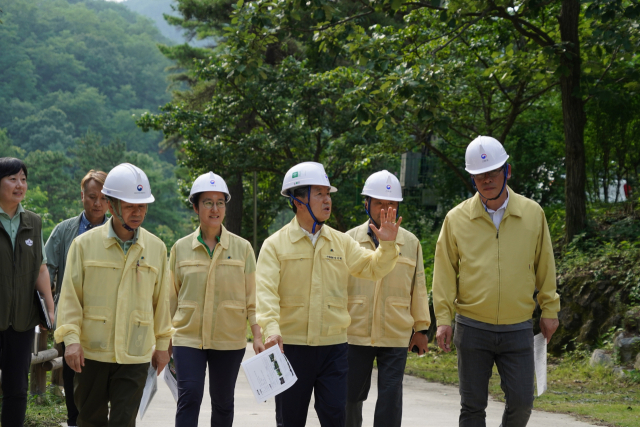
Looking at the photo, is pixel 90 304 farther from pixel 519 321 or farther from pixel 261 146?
pixel 261 146

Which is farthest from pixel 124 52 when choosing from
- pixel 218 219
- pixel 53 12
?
pixel 218 219

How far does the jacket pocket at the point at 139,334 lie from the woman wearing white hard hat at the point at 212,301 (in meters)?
0.60

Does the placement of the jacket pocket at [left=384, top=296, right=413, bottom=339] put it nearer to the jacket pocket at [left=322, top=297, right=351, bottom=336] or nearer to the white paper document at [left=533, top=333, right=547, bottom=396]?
the jacket pocket at [left=322, top=297, right=351, bottom=336]

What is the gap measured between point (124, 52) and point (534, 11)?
82.9 metres

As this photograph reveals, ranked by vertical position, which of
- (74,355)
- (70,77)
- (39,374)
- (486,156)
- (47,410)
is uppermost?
(70,77)

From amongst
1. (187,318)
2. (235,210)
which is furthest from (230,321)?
(235,210)

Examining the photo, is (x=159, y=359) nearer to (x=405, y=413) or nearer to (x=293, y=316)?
(x=293, y=316)

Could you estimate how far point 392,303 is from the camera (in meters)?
5.96

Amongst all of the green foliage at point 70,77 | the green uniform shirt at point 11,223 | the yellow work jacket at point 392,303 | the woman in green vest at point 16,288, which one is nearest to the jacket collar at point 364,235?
the yellow work jacket at point 392,303

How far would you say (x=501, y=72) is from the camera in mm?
13227

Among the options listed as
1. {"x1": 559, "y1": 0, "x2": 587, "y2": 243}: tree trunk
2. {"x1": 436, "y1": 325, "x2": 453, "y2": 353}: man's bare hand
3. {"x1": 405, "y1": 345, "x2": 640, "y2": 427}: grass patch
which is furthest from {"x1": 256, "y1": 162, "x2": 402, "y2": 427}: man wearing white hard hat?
{"x1": 559, "y1": 0, "x2": 587, "y2": 243}: tree trunk

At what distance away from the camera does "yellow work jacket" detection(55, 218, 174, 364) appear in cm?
460

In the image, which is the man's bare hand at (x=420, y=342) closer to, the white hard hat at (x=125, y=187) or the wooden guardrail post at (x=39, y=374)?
the white hard hat at (x=125, y=187)

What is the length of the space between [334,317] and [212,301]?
970 mm
